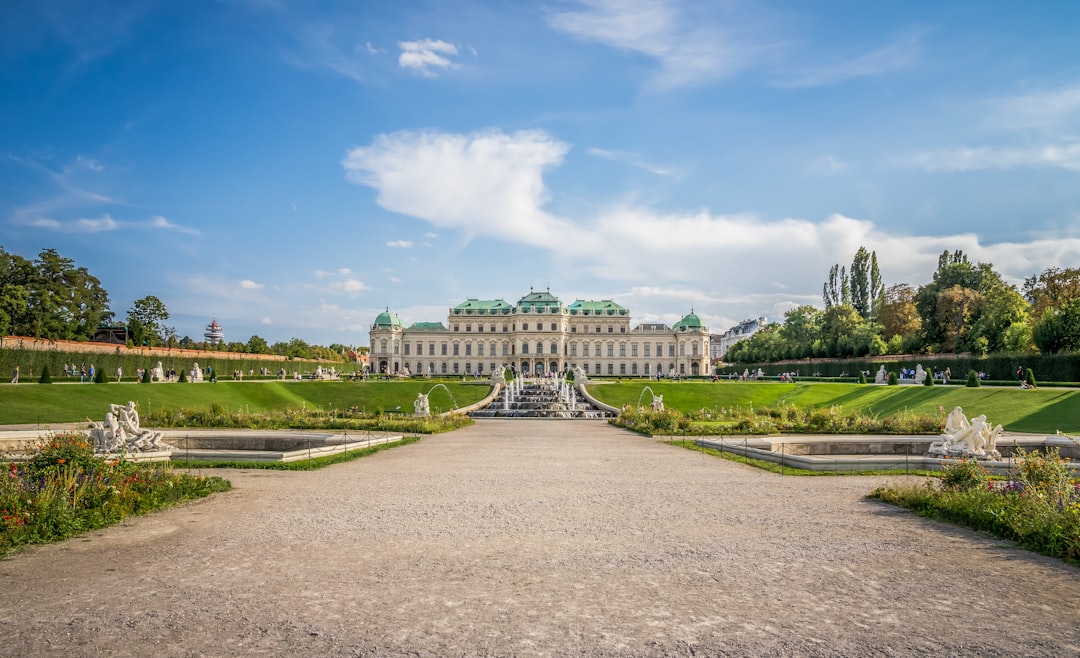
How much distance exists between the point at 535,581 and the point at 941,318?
60.8 metres

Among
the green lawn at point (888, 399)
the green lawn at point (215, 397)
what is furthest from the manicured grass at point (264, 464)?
the green lawn at point (888, 399)

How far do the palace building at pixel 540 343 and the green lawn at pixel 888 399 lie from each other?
61.6 m

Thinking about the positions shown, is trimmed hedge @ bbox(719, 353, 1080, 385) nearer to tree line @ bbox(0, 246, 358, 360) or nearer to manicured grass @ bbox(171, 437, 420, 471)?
manicured grass @ bbox(171, 437, 420, 471)

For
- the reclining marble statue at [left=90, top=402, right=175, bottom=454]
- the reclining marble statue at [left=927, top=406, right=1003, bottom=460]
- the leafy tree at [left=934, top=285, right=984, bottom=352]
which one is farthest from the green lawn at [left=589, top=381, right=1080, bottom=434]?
the reclining marble statue at [left=90, top=402, right=175, bottom=454]

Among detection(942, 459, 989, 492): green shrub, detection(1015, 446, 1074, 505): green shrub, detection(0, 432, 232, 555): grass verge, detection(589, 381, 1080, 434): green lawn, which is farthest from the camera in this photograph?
detection(589, 381, 1080, 434): green lawn

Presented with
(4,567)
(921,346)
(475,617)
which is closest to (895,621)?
(475,617)

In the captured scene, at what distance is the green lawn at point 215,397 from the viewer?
28.7 m

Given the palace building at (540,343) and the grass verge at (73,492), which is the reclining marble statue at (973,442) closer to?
the grass verge at (73,492)

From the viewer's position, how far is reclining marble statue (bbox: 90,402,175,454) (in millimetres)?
15125

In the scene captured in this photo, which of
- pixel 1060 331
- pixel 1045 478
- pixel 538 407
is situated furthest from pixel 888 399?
pixel 1045 478

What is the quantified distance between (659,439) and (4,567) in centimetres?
1813

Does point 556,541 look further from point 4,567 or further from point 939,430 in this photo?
point 939,430

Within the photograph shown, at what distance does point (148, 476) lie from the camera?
423 inches

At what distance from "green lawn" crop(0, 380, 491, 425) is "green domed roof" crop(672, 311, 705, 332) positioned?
6956 centimetres
